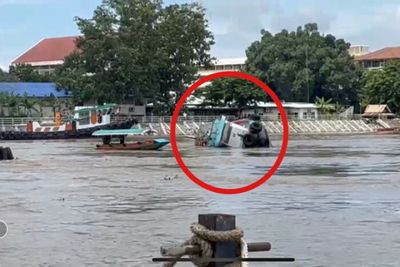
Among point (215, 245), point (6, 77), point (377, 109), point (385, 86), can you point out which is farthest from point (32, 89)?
point (215, 245)

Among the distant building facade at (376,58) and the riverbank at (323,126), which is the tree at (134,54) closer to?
the riverbank at (323,126)

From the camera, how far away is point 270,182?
21.3 m

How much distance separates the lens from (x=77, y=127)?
191 ft

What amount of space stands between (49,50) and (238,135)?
106 m

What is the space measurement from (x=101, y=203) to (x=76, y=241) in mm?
4803

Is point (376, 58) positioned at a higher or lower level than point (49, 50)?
lower

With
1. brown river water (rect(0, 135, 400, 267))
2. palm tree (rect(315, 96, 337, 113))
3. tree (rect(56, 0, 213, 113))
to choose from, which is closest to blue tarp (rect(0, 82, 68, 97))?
tree (rect(56, 0, 213, 113))

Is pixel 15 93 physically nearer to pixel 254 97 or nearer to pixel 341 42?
pixel 254 97

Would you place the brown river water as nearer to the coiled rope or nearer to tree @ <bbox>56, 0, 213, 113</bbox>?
the coiled rope

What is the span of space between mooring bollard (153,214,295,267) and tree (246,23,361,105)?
270 ft

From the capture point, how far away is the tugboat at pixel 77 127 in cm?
5769

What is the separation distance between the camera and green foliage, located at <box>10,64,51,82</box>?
326 feet

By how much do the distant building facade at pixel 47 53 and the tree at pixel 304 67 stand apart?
53252 mm

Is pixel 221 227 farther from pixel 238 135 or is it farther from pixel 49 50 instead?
pixel 49 50
